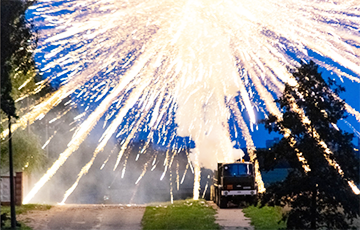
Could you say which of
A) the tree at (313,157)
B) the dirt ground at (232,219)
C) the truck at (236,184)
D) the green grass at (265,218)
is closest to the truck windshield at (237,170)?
the truck at (236,184)

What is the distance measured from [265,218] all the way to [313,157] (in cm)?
693

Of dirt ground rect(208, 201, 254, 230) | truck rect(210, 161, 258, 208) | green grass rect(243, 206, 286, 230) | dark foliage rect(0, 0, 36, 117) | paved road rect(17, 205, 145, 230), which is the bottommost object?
dirt ground rect(208, 201, 254, 230)

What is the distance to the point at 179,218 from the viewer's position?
1888 cm

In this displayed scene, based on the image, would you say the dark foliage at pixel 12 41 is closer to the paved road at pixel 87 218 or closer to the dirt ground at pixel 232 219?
the paved road at pixel 87 218

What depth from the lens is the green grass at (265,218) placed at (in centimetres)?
1660

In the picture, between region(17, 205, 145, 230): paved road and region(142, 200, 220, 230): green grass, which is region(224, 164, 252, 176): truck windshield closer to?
region(142, 200, 220, 230): green grass

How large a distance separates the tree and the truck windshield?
1178 centimetres

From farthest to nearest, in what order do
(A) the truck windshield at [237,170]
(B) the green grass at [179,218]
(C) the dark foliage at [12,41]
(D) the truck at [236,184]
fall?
(A) the truck windshield at [237,170] → (D) the truck at [236,184] → (B) the green grass at [179,218] → (C) the dark foliage at [12,41]

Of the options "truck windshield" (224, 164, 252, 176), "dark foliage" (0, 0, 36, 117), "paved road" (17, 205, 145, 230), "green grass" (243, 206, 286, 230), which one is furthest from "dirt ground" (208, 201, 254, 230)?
"dark foliage" (0, 0, 36, 117)

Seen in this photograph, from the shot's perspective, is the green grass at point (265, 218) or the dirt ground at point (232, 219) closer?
the green grass at point (265, 218)

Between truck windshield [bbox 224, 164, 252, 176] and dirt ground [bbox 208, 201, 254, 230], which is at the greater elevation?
truck windshield [bbox 224, 164, 252, 176]

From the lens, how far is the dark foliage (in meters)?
12.7

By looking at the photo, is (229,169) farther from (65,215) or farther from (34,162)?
(34,162)

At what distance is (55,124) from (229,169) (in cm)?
2286
